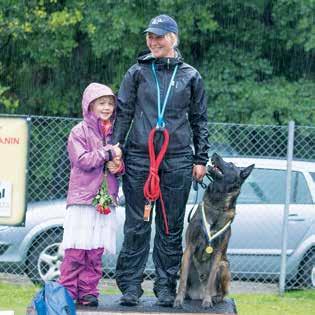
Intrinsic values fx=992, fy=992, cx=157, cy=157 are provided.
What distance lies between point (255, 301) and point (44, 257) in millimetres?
2492

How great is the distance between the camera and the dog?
749cm

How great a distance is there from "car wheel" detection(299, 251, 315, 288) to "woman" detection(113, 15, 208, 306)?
14.8 ft

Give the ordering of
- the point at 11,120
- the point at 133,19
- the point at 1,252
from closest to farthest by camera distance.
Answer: the point at 11,120, the point at 1,252, the point at 133,19

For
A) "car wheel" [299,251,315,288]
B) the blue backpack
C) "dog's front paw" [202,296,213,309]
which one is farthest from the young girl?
"car wheel" [299,251,315,288]

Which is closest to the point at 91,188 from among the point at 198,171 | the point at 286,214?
the point at 198,171

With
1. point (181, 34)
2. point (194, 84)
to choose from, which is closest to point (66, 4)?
point (181, 34)

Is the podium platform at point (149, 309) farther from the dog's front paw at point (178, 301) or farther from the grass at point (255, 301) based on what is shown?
the grass at point (255, 301)

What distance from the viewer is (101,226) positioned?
7.43 meters

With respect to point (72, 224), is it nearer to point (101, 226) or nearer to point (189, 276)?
point (101, 226)

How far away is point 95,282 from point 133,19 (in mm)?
7346

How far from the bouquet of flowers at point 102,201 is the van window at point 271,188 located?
4.47m

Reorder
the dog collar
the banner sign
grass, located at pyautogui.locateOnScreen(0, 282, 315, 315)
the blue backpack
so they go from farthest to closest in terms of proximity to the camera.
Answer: the banner sign, grass, located at pyautogui.locateOnScreen(0, 282, 315, 315), the dog collar, the blue backpack

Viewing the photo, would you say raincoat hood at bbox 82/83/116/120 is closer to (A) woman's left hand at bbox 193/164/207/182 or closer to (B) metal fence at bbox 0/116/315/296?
(A) woman's left hand at bbox 193/164/207/182

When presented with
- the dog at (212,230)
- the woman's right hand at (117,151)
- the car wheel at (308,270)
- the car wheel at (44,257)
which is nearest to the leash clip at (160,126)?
the woman's right hand at (117,151)
